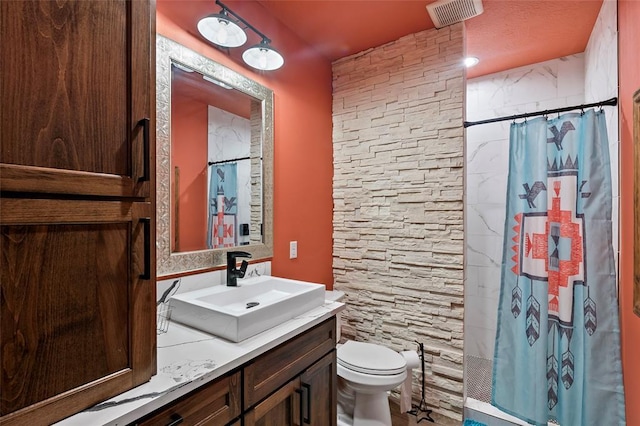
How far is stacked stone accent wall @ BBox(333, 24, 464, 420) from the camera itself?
81.7 inches

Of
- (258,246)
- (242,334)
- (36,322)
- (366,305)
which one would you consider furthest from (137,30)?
(366,305)

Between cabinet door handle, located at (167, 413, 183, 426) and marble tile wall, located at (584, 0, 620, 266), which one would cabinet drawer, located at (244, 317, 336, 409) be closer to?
cabinet door handle, located at (167, 413, 183, 426)

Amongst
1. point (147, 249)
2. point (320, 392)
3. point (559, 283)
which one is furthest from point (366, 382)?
point (147, 249)

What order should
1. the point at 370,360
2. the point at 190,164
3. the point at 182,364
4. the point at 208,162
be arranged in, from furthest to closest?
the point at 370,360, the point at 208,162, the point at 190,164, the point at 182,364

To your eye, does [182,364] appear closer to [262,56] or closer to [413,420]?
[262,56]

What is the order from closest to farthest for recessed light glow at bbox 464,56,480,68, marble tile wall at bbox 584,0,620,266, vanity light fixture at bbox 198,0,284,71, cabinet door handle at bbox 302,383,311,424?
cabinet door handle at bbox 302,383,311,424 → vanity light fixture at bbox 198,0,284,71 → marble tile wall at bbox 584,0,620,266 → recessed light glow at bbox 464,56,480,68

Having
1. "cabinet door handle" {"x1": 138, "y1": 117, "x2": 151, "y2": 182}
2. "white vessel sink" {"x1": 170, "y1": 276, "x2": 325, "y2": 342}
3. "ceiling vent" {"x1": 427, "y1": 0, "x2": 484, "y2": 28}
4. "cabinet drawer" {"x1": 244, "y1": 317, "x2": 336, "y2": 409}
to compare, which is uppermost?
"ceiling vent" {"x1": 427, "y1": 0, "x2": 484, "y2": 28}

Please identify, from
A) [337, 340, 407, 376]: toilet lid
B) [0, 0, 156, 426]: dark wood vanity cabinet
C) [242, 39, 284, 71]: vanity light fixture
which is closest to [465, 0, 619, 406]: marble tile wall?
[337, 340, 407, 376]: toilet lid

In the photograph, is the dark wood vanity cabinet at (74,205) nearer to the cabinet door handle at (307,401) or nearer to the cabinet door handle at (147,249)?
the cabinet door handle at (147,249)

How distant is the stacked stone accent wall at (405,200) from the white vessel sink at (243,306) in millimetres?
931

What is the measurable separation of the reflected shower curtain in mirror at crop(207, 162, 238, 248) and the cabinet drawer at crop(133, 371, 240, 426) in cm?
80

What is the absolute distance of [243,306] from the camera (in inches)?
61.0

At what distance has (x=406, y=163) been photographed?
89.0 inches

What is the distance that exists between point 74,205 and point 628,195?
84.8 inches
